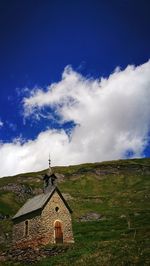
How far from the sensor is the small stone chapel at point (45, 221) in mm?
43500

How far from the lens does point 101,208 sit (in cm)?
10962

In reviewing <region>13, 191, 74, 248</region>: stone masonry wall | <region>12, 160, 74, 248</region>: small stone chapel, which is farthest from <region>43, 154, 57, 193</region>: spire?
<region>13, 191, 74, 248</region>: stone masonry wall

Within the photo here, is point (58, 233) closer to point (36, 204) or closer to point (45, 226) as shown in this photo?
point (45, 226)

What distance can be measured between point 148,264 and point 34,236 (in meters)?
23.7

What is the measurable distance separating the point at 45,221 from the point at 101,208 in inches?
2676

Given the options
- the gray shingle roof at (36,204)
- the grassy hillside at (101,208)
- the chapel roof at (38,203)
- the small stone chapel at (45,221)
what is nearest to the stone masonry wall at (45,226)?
the small stone chapel at (45,221)

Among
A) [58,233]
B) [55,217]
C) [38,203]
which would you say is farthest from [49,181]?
[58,233]

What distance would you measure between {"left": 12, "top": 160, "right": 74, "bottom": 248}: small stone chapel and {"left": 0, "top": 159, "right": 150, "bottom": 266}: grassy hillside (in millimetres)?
2579

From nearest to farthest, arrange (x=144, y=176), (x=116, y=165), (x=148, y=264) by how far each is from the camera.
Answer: (x=148, y=264) → (x=144, y=176) → (x=116, y=165)

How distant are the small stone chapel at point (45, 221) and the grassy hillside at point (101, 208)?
2.58 meters

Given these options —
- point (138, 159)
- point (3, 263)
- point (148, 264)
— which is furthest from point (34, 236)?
point (138, 159)

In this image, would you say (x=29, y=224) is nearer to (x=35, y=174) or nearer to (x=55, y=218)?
(x=55, y=218)

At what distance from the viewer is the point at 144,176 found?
539 ft

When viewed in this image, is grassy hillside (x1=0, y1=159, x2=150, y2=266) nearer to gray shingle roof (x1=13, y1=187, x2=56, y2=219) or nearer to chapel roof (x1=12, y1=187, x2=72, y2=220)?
chapel roof (x1=12, y1=187, x2=72, y2=220)
